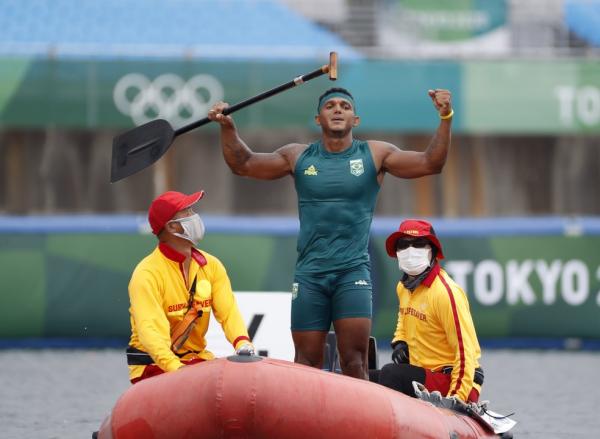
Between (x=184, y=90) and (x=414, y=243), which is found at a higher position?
(x=184, y=90)

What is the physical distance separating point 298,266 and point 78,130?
43.8 ft

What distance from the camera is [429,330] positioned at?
878 cm

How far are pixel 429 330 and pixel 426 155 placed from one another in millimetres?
1072

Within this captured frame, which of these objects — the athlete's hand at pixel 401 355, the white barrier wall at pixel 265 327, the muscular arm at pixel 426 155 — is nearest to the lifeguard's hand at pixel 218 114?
the muscular arm at pixel 426 155

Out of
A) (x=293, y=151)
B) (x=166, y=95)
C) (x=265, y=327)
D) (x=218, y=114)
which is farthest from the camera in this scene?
(x=166, y=95)

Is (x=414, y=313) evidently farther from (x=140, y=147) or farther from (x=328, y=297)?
(x=140, y=147)

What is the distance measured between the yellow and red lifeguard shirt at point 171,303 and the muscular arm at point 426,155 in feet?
4.04

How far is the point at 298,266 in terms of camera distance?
347 inches

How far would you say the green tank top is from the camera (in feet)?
28.4

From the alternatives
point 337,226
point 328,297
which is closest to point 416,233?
point 337,226

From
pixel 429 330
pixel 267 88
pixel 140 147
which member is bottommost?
pixel 429 330

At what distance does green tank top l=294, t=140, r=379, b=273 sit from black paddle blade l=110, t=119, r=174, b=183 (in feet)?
3.66

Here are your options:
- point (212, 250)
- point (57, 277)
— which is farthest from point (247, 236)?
point (57, 277)

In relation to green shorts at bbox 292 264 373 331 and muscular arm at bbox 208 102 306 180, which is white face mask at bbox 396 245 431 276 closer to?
green shorts at bbox 292 264 373 331
